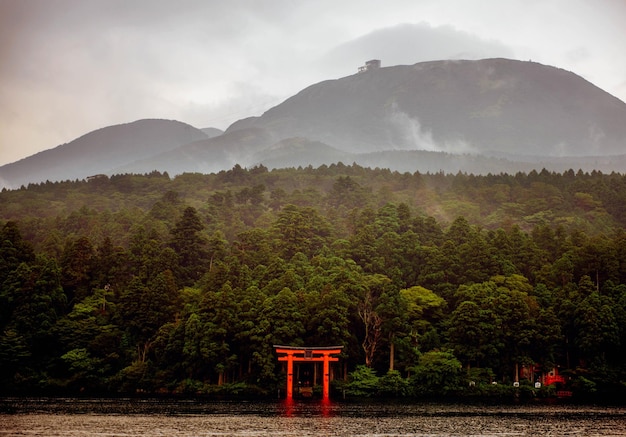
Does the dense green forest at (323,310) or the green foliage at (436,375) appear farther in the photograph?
the dense green forest at (323,310)

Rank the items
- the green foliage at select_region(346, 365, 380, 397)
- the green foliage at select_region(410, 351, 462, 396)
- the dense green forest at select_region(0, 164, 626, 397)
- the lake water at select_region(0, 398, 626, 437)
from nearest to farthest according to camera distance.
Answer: the lake water at select_region(0, 398, 626, 437) < the green foliage at select_region(410, 351, 462, 396) < the green foliage at select_region(346, 365, 380, 397) < the dense green forest at select_region(0, 164, 626, 397)

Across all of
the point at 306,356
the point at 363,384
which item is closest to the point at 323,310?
the point at 306,356

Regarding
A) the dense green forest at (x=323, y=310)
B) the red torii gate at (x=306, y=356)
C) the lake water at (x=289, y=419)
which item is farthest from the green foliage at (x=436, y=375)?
the lake water at (x=289, y=419)

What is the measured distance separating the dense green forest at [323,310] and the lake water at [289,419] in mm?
10251

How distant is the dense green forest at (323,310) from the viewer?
216ft

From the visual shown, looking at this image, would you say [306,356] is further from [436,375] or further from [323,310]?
[436,375]

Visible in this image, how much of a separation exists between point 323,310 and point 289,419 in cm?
2176

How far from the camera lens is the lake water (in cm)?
3881

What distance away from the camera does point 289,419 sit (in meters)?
45.2

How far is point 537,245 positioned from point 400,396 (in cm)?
3301

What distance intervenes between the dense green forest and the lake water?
10.3 m

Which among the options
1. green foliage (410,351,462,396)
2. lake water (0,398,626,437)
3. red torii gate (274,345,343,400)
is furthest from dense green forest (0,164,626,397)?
lake water (0,398,626,437)

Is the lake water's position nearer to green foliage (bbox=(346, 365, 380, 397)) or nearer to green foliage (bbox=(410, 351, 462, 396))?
green foliage (bbox=(346, 365, 380, 397))

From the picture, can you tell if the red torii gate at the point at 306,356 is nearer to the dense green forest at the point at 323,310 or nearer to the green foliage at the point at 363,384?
the dense green forest at the point at 323,310
